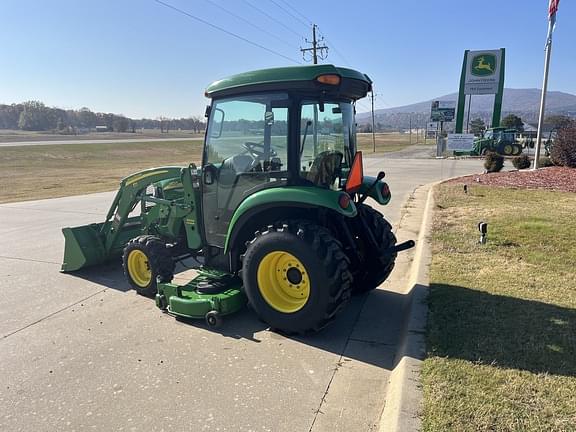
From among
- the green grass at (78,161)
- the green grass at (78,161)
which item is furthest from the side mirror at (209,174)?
the green grass at (78,161)

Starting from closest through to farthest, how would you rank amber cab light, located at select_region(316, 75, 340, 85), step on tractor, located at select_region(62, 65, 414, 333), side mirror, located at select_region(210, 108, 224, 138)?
amber cab light, located at select_region(316, 75, 340, 85)
step on tractor, located at select_region(62, 65, 414, 333)
side mirror, located at select_region(210, 108, 224, 138)

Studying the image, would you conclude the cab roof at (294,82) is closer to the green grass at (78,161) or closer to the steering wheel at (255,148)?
the steering wheel at (255,148)

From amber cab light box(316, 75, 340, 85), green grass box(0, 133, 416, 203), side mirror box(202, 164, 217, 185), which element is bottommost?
green grass box(0, 133, 416, 203)

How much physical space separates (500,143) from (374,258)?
32928 millimetres

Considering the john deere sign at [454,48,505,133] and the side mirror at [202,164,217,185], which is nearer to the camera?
the side mirror at [202,164,217,185]

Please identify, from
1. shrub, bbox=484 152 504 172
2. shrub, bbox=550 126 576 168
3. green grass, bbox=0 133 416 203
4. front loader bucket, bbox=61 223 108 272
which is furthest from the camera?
green grass, bbox=0 133 416 203

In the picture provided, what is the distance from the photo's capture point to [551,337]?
138 inches

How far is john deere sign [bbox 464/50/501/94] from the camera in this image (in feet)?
86.7

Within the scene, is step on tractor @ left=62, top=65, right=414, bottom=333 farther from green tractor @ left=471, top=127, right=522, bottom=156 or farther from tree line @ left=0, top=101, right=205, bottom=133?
tree line @ left=0, top=101, right=205, bottom=133

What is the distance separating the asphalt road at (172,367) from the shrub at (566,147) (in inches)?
559

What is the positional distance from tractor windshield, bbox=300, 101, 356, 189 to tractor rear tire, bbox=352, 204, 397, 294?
0.67 m

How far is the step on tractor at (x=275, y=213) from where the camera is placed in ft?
12.2

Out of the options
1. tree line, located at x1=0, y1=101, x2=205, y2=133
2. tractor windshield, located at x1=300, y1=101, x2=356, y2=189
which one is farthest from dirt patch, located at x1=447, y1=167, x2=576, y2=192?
tree line, located at x1=0, y1=101, x2=205, y2=133

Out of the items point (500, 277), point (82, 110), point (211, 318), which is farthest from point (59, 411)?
point (82, 110)
